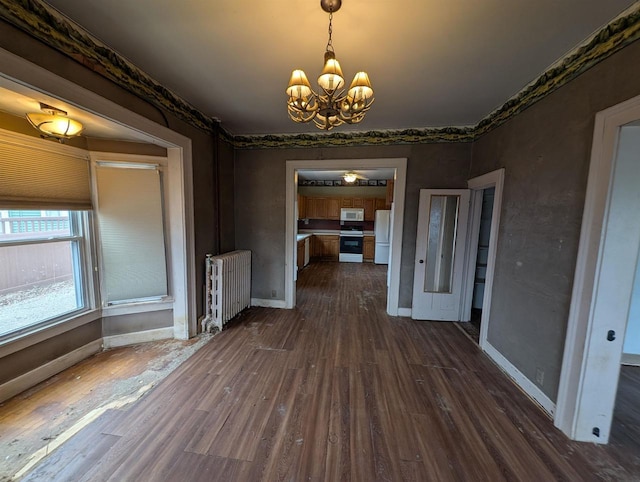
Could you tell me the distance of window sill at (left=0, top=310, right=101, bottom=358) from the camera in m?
1.97

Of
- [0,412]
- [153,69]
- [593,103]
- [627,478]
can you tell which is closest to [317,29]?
[153,69]

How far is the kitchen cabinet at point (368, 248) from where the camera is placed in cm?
786

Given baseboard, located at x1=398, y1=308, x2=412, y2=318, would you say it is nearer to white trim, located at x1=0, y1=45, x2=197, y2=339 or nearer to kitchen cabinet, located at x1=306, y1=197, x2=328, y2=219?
white trim, located at x1=0, y1=45, x2=197, y2=339

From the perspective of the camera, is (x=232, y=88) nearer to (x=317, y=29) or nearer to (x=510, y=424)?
(x=317, y=29)

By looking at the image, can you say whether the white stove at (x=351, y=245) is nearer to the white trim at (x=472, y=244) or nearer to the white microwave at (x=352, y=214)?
the white microwave at (x=352, y=214)

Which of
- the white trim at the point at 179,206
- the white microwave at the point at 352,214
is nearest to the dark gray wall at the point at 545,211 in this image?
the white trim at the point at 179,206

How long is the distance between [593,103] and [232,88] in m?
2.85

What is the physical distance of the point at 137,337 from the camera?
284cm

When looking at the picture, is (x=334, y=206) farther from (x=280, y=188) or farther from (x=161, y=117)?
(x=161, y=117)

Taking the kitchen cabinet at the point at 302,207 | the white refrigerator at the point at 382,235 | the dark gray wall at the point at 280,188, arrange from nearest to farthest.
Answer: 1. the dark gray wall at the point at 280,188
2. the white refrigerator at the point at 382,235
3. the kitchen cabinet at the point at 302,207

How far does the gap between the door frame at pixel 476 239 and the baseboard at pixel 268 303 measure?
2728 mm

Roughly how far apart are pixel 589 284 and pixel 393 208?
2.29m

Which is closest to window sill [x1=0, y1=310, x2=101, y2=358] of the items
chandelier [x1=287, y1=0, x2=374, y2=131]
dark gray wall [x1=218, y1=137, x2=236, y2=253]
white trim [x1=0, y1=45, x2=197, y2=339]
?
white trim [x1=0, y1=45, x2=197, y2=339]

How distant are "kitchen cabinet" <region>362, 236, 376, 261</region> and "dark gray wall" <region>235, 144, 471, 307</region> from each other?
4.19 metres
